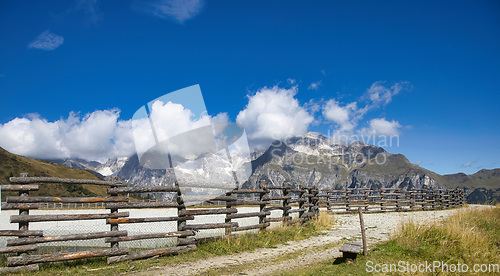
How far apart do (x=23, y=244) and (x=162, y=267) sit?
3.36 metres

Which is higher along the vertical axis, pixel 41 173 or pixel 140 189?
pixel 41 173

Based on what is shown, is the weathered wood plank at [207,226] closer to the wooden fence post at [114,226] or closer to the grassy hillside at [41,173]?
the wooden fence post at [114,226]

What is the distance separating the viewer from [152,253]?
8.52 metres

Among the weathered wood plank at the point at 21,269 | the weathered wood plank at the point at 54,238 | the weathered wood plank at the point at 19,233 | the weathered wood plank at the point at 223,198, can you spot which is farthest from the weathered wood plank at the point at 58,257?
the weathered wood plank at the point at 223,198

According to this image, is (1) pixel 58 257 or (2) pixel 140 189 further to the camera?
(2) pixel 140 189

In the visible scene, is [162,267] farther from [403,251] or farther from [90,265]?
[403,251]

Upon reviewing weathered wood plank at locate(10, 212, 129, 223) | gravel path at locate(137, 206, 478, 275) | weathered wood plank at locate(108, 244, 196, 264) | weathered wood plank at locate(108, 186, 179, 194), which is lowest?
gravel path at locate(137, 206, 478, 275)

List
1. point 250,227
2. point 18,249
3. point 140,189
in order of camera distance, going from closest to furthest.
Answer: point 18,249 → point 140,189 → point 250,227

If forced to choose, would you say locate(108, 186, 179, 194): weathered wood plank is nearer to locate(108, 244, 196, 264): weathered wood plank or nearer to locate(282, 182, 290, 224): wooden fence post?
locate(108, 244, 196, 264): weathered wood plank

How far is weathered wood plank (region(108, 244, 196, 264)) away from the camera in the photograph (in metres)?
8.05

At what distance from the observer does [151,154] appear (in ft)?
30.0

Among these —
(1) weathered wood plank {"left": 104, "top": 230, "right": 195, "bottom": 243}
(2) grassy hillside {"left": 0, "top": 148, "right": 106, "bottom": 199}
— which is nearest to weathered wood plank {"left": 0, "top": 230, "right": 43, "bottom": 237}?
(1) weathered wood plank {"left": 104, "top": 230, "right": 195, "bottom": 243}

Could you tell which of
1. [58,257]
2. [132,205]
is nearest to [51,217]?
[58,257]

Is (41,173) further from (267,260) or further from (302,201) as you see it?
(267,260)
